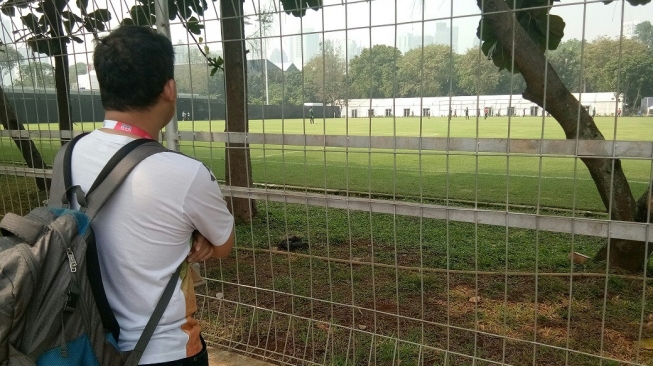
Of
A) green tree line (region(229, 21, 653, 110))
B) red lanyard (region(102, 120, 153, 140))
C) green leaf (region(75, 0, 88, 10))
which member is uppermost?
green leaf (region(75, 0, 88, 10))

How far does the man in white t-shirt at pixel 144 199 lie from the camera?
1346mm

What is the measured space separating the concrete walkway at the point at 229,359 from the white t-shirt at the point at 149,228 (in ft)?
5.36

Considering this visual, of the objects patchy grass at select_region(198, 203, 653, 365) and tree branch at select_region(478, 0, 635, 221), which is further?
tree branch at select_region(478, 0, 635, 221)

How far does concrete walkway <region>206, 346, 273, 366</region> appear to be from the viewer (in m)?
3.00

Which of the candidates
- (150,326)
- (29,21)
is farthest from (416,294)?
(29,21)

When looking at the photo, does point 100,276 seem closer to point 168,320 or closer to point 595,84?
point 168,320

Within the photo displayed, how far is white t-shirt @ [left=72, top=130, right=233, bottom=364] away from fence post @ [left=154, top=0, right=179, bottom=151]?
1.62 meters

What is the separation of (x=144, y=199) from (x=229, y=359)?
2.03 m

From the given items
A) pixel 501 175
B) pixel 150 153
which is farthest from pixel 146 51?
pixel 501 175

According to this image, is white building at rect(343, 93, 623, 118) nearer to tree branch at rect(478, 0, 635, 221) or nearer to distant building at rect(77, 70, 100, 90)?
tree branch at rect(478, 0, 635, 221)

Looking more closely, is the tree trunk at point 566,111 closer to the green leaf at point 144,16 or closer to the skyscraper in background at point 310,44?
the skyscraper in background at point 310,44

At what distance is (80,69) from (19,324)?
3.38 metres

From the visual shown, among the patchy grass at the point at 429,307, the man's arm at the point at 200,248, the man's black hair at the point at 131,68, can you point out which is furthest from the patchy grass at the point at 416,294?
the man's black hair at the point at 131,68

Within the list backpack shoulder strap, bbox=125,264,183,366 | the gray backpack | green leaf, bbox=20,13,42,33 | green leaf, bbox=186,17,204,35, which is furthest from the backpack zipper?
green leaf, bbox=20,13,42,33
